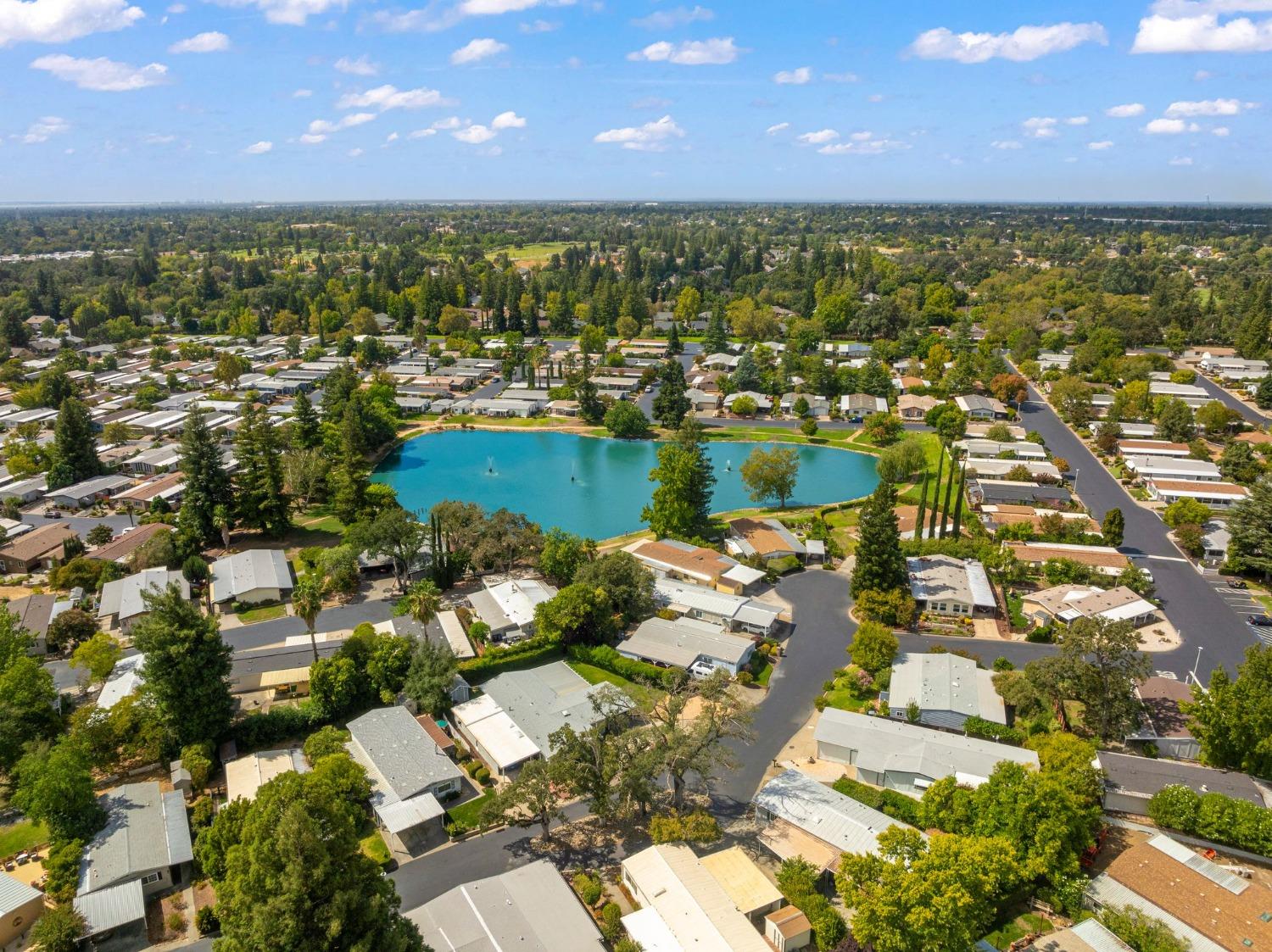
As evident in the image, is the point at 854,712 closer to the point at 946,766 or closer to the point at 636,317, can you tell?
the point at 946,766

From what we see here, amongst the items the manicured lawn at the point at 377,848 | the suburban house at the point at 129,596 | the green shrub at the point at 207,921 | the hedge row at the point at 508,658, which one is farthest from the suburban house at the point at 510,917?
the suburban house at the point at 129,596

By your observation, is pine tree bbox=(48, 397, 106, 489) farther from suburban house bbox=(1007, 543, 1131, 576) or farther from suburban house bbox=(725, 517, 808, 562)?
suburban house bbox=(1007, 543, 1131, 576)

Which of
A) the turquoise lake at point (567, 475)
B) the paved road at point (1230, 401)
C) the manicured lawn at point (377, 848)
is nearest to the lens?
the manicured lawn at point (377, 848)

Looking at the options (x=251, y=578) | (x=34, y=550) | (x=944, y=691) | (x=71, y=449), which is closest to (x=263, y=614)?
(x=251, y=578)

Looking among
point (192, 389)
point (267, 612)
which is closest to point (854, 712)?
point (267, 612)

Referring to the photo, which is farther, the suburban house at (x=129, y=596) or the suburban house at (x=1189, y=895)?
the suburban house at (x=129, y=596)

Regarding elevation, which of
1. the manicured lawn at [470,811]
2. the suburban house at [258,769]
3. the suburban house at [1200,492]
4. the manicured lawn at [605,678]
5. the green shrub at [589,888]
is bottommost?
the manicured lawn at [470,811]

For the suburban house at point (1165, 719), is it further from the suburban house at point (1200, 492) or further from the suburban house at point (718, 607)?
the suburban house at point (1200, 492)
